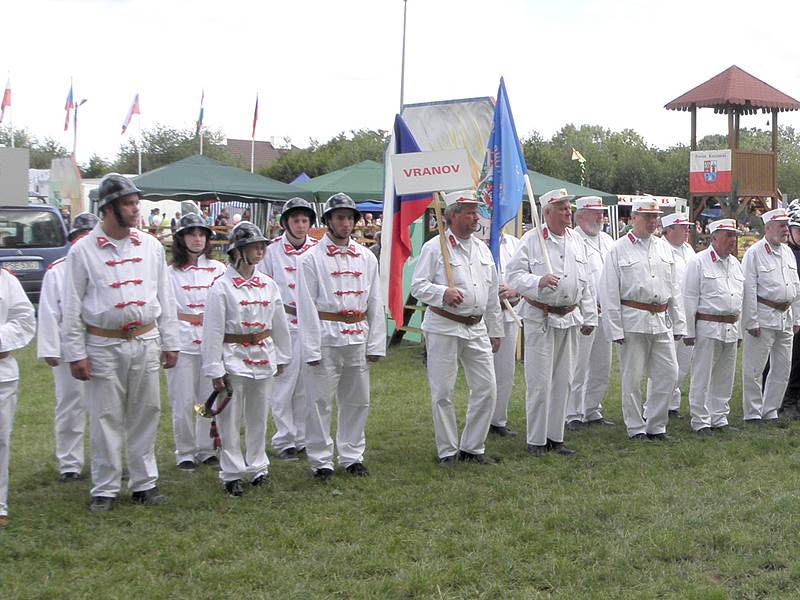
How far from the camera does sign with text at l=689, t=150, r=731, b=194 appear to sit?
97.3 feet

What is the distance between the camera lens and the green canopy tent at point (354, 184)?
21.9 metres

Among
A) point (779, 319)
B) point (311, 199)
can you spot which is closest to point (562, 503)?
point (779, 319)

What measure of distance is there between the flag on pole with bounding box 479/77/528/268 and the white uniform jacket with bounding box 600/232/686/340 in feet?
5.32

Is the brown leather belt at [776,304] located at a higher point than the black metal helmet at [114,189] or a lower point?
lower

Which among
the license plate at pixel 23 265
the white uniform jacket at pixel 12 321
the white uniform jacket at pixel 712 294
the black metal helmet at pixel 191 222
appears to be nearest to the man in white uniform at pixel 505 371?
the white uniform jacket at pixel 712 294

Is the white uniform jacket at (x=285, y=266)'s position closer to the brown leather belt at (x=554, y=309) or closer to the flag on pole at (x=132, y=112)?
the brown leather belt at (x=554, y=309)

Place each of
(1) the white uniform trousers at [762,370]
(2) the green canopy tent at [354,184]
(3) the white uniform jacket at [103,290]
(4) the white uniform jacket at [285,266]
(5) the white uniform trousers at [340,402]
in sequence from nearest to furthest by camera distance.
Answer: (3) the white uniform jacket at [103,290], (5) the white uniform trousers at [340,402], (4) the white uniform jacket at [285,266], (1) the white uniform trousers at [762,370], (2) the green canopy tent at [354,184]

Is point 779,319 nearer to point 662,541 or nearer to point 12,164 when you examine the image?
point 662,541

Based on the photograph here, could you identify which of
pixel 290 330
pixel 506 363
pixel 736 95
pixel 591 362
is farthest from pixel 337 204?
pixel 736 95

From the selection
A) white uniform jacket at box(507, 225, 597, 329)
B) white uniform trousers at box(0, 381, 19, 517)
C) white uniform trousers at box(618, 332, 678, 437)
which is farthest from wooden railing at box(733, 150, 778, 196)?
white uniform trousers at box(0, 381, 19, 517)

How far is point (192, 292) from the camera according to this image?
771cm

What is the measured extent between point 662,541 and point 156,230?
2592cm

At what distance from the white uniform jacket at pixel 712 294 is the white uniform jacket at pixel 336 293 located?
3.40m

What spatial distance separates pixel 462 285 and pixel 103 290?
110 inches
